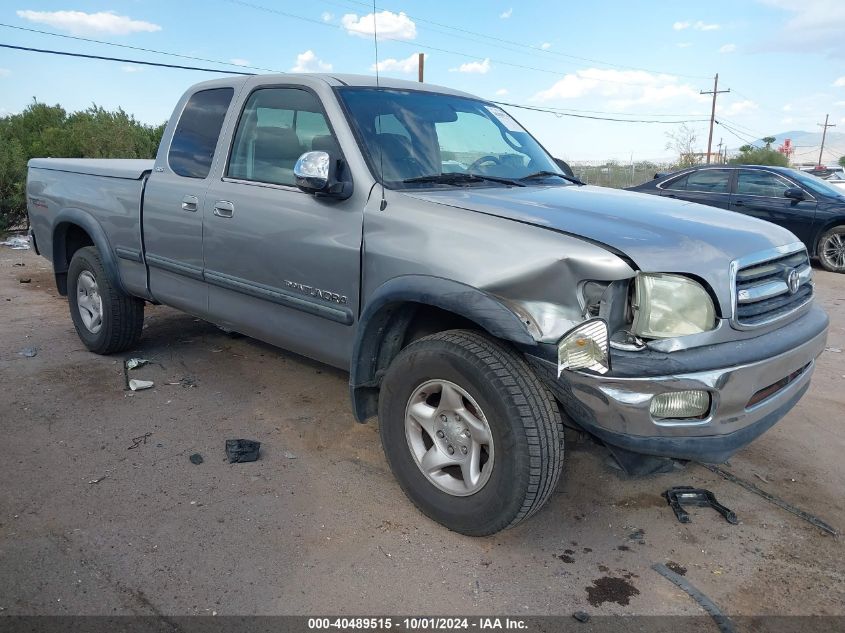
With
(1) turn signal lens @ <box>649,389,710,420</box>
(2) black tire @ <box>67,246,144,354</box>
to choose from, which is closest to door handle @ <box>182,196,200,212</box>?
(2) black tire @ <box>67,246,144,354</box>

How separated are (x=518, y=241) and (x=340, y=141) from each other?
1185mm

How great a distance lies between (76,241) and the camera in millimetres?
5383

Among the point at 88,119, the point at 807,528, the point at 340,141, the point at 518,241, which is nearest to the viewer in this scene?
the point at 518,241

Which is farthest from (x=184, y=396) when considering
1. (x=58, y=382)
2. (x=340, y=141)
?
(x=340, y=141)

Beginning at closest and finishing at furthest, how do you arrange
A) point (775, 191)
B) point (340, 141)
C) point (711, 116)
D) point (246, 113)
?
point (340, 141), point (246, 113), point (775, 191), point (711, 116)

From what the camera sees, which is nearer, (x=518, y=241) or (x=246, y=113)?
(x=518, y=241)

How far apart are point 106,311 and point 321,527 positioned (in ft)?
9.35

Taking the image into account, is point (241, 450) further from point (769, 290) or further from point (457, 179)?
point (769, 290)

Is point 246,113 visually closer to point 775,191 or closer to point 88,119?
point 775,191

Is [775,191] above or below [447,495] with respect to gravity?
above

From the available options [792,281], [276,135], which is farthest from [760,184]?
[276,135]

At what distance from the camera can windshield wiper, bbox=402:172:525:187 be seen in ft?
10.5

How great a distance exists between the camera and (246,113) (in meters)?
3.84

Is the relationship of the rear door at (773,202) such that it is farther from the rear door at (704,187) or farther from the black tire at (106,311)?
the black tire at (106,311)
